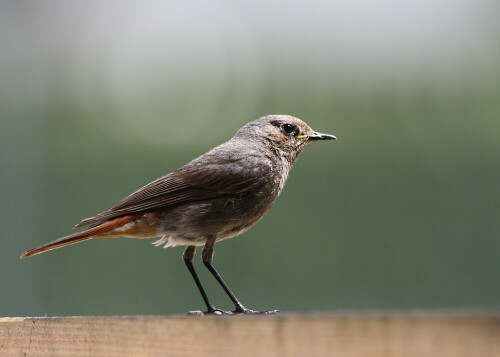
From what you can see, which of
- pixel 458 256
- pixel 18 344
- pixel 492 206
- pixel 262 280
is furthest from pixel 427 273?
pixel 18 344

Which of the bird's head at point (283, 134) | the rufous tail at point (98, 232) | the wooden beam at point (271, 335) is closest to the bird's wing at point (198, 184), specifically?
the rufous tail at point (98, 232)

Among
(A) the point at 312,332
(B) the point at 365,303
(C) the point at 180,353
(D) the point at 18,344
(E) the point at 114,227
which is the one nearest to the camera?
(A) the point at 312,332

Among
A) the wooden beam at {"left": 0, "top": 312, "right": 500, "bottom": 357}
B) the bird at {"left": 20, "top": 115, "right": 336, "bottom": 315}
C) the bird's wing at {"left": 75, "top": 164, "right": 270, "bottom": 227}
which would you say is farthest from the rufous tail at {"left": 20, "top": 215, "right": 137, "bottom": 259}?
the wooden beam at {"left": 0, "top": 312, "right": 500, "bottom": 357}

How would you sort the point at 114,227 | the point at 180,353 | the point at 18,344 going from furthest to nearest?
the point at 114,227 < the point at 18,344 < the point at 180,353

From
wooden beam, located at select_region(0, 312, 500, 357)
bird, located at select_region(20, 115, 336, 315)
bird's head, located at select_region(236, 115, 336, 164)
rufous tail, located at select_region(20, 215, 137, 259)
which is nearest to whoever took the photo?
wooden beam, located at select_region(0, 312, 500, 357)

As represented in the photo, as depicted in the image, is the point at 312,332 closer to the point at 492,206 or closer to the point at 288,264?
the point at 288,264

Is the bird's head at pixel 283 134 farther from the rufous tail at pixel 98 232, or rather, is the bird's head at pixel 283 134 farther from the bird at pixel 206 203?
the rufous tail at pixel 98 232

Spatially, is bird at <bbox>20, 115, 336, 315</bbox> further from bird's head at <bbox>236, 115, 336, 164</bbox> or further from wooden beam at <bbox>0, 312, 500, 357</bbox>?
wooden beam at <bbox>0, 312, 500, 357</bbox>
